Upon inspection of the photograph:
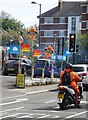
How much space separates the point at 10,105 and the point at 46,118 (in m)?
4.70

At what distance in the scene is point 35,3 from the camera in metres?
53.8

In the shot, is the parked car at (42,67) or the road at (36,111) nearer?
→ the road at (36,111)

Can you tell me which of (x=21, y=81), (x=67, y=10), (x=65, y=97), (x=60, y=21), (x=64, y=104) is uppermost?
(x=67, y=10)

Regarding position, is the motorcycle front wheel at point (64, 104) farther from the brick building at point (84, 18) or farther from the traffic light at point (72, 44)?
the brick building at point (84, 18)

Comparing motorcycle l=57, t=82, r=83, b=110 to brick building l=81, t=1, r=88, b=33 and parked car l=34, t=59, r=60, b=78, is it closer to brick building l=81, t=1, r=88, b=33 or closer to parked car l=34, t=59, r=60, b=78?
parked car l=34, t=59, r=60, b=78

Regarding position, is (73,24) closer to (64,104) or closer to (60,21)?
(60,21)

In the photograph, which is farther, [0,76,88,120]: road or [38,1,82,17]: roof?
[38,1,82,17]: roof

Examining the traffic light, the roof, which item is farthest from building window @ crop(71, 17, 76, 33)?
the traffic light

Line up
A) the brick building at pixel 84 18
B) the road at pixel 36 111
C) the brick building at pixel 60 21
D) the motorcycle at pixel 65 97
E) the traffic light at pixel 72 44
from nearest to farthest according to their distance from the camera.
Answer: the road at pixel 36 111
the motorcycle at pixel 65 97
the traffic light at pixel 72 44
the brick building at pixel 84 18
the brick building at pixel 60 21

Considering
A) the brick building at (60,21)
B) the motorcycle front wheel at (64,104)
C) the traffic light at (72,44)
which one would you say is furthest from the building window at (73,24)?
the motorcycle front wheel at (64,104)

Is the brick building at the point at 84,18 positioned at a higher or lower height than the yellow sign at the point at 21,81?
higher

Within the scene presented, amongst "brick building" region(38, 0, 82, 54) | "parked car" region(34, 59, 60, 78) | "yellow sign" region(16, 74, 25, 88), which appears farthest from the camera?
"brick building" region(38, 0, 82, 54)

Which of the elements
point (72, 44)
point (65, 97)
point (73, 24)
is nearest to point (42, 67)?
point (72, 44)

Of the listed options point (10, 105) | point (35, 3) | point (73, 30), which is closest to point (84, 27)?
point (73, 30)
